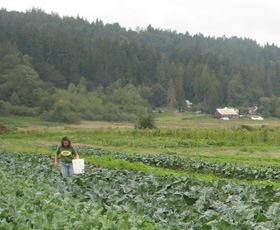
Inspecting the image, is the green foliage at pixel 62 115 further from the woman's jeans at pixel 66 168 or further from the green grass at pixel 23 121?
the woman's jeans at pixel 66 168

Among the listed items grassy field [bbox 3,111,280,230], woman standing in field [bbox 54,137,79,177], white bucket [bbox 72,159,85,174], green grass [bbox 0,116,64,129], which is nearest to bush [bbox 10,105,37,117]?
green grass [bbox 0,116,64,129]

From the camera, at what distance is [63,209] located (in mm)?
6426

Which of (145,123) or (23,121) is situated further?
(23,121)

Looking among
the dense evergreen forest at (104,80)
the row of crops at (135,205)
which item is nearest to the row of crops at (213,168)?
the row of crops at (135,205)

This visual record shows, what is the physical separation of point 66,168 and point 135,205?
541 centimetres

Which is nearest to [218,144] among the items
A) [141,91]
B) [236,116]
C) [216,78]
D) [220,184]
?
[220,184]

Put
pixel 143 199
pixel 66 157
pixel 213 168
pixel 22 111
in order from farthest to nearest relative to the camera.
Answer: pixel 22 111
pixel 213 168
pixel 66 157
pixel 143 199

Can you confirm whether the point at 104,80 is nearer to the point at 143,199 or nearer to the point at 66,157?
the point at 66,157

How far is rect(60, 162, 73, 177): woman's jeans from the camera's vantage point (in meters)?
11.9

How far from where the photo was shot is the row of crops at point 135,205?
5.55 meters

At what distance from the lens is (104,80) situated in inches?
3922

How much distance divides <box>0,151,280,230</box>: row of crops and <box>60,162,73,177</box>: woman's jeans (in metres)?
1.18

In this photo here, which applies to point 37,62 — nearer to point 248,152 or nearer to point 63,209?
point 248,152

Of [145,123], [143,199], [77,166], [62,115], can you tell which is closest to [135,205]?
[143,199]
